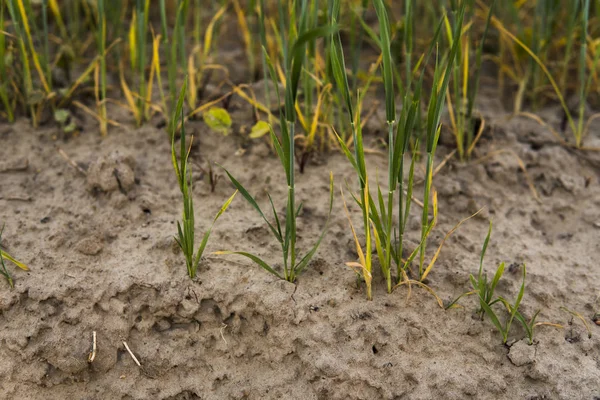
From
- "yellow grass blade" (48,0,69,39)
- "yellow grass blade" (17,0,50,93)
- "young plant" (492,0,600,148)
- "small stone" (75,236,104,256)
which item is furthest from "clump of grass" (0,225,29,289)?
"young plant" (492,0,600,148)

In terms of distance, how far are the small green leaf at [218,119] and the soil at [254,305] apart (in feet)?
0.59

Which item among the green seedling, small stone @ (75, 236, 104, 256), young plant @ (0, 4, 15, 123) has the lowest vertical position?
small stone @ (75, 236, 104, 256)

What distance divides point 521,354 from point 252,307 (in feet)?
2.02

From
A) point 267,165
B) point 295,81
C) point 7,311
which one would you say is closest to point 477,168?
point 267,165

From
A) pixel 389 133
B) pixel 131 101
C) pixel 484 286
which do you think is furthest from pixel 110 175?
pixel 484 286

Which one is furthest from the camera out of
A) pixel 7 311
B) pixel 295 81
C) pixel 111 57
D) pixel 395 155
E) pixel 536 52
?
pixel 111 57

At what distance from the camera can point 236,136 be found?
2.06 metres

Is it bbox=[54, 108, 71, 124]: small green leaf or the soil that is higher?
bbox=[54, 108, 71, 124]: small green leaf

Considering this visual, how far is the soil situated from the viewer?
1.50 metres

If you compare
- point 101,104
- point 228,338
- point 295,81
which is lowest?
point 228,338

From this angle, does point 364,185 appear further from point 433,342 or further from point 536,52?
point 536,52

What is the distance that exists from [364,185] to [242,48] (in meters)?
1.21

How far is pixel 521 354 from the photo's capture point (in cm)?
150

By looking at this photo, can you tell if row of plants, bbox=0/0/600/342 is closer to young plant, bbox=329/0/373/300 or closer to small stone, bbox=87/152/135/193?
young plant, bbox=329/0/373/300
